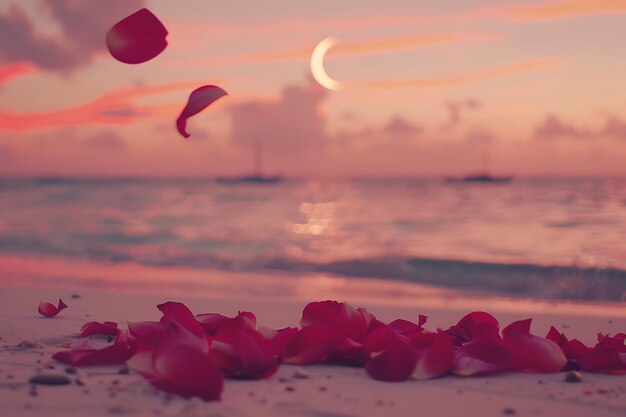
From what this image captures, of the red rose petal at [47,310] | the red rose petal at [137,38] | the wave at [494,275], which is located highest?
the red rose petal at [137,38]

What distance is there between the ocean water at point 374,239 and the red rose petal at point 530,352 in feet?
12.1

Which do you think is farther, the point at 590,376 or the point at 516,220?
the point at 516,220

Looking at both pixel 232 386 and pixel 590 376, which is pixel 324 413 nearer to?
pixel 232 386

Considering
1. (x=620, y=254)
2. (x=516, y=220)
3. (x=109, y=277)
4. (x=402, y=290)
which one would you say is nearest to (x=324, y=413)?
(x=402, y=290)

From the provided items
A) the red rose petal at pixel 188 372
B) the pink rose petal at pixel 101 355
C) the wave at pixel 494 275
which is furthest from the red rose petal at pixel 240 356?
the wave at pixel 494 275

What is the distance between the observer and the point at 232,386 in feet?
8.37

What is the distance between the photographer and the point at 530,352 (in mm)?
2885

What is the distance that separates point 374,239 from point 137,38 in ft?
32.2

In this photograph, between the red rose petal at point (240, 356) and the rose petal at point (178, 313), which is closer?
Answer: the red rose petal at point (240, 356)

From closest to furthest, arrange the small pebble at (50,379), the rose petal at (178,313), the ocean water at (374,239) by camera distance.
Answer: the small pebble at (50,379)
the rose petal at (178,313)
the ocean water at (374,239)

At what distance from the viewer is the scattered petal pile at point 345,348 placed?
263cm

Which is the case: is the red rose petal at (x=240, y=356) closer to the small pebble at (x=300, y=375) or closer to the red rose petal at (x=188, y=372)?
the small pebble at (x=300, y=375)

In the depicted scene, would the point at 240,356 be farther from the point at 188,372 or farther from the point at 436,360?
the point at 436,360

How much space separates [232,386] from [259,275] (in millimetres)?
5403
